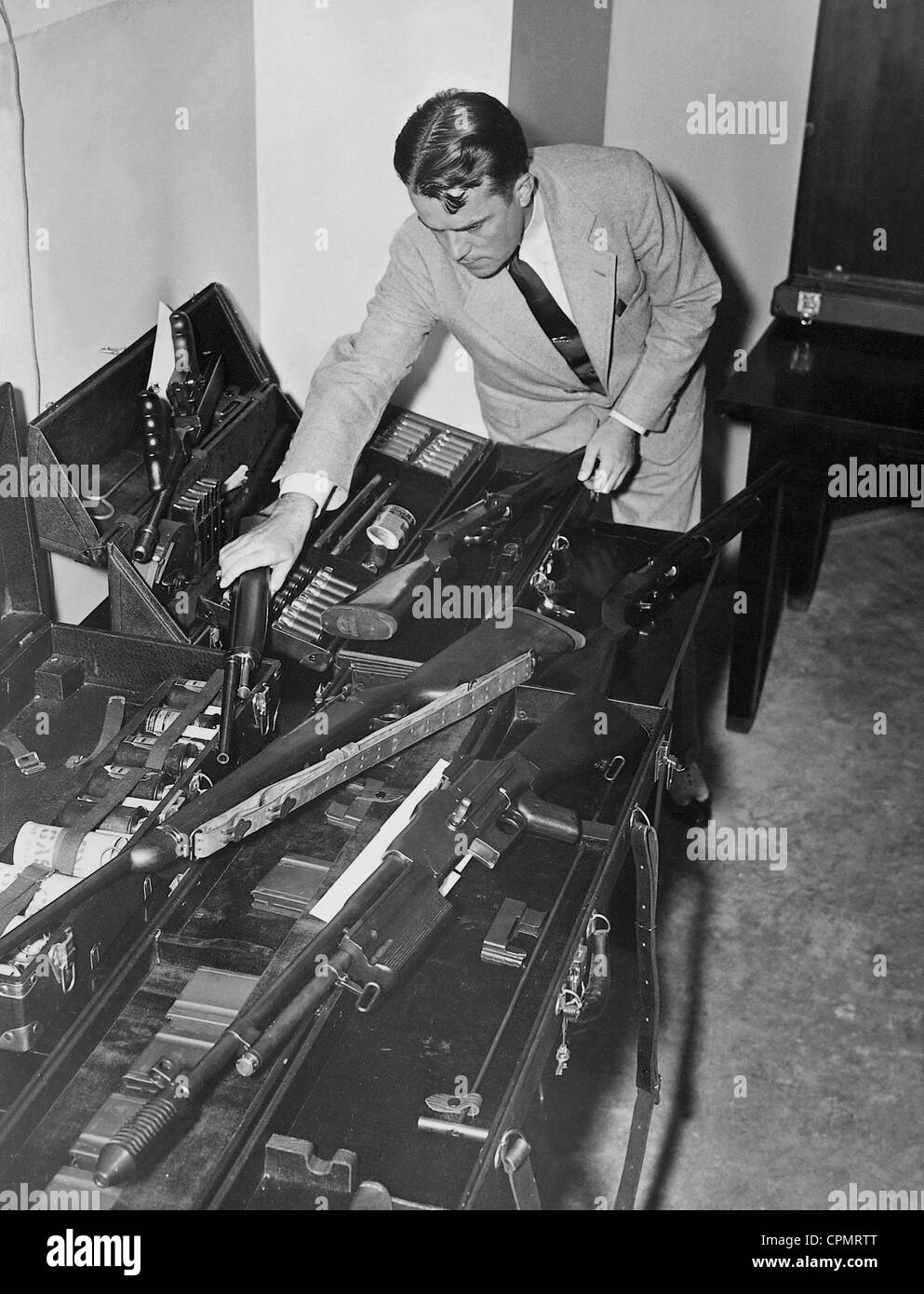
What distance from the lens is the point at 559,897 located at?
157 cm

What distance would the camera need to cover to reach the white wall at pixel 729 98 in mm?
3311

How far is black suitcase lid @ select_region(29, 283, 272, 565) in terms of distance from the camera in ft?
6.11

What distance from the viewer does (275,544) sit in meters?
2.05

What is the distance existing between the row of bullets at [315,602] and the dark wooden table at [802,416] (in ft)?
3.87

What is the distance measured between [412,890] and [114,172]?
4.42 feet

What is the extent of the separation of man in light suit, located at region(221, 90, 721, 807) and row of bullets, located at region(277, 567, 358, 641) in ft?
0.16
